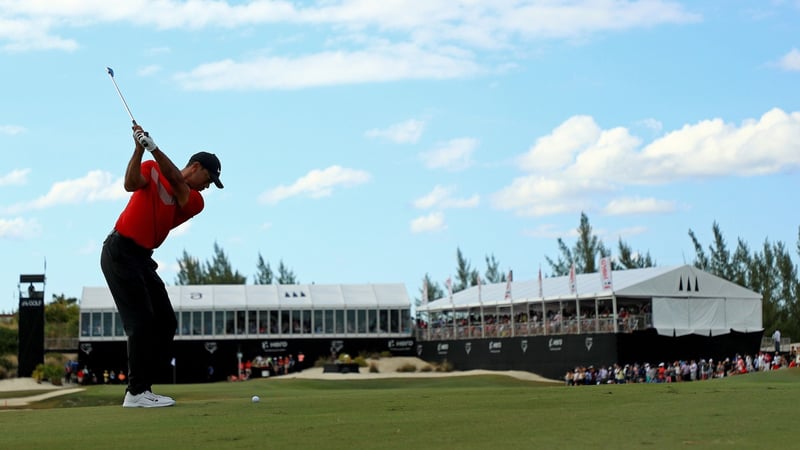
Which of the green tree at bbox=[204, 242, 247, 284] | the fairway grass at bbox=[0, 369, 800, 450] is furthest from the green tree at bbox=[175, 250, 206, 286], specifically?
the fairway grass at bbox=[0, 369, 800, 450]

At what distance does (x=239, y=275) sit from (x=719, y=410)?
3975 inches

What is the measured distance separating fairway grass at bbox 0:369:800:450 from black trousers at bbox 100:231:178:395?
521 mm

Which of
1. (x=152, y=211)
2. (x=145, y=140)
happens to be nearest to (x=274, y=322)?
(x=152, y=211)

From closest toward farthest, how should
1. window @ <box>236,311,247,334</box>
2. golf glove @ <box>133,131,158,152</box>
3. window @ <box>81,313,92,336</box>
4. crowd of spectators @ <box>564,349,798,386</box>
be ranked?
golf glove @ <box>133,131,158,152</box> < crowd of spectators @ <box>564,349,798,386</box> < window @ <box>81,313,92,336</box> < window @ <box>236,311,247,334</box>

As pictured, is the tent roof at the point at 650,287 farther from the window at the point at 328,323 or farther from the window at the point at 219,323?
the window at the point at 219,323

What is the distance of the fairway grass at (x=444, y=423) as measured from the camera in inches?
293

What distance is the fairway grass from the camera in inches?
293

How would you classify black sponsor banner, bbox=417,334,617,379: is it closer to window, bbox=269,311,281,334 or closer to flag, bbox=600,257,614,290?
flag, bbox=600,257,614,290

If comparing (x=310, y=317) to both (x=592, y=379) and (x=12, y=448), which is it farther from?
(x=12, y=448)

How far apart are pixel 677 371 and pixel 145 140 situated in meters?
39.6

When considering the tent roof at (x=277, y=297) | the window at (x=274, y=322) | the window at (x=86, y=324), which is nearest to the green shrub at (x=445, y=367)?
the tent roof at (x=277, y=297)

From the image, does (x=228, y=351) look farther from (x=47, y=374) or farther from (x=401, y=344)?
(x=47, y=374)

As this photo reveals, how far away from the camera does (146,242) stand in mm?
10875

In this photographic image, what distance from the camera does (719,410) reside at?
9.30 metres
